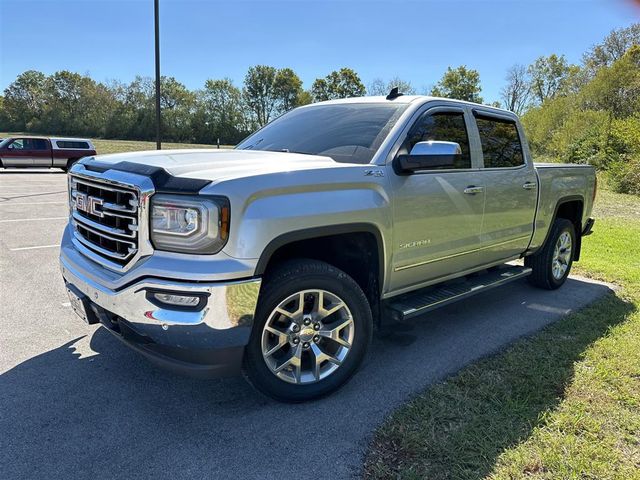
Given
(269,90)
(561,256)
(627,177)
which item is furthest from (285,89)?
(561,256)

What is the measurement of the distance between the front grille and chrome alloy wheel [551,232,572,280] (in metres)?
4.84

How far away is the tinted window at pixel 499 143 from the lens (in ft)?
14.1

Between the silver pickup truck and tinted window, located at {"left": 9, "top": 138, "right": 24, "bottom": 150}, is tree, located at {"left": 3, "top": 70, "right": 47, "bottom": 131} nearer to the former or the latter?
tinted window, located at {"left": 9, "top": 138, "right": 24, "bottom": 150}

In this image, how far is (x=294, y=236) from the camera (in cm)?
267

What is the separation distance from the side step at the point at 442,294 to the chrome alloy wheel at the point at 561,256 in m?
0.89

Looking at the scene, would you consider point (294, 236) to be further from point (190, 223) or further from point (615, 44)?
point (615, 44)

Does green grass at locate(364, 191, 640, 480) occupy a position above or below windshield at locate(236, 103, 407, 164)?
below

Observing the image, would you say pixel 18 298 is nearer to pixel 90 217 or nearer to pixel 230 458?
pixel 90 217

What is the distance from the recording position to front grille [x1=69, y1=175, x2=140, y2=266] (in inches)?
101

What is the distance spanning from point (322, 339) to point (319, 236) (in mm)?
705

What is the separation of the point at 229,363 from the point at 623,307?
450cm

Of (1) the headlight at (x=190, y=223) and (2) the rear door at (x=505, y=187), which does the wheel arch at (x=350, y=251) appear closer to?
(1) the headlight at (x=190, y=223)

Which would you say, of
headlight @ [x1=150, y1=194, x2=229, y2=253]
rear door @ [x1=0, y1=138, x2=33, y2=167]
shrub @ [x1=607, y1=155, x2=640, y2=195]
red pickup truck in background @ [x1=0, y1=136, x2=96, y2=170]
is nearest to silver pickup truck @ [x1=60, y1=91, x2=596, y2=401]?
headlight @ [x1=150, y1=194, x2=229, y2=253]

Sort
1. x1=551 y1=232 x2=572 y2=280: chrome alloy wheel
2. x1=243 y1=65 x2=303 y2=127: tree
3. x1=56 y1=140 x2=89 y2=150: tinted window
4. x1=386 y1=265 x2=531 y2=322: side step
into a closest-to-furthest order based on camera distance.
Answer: x1=386 y1=265 x2=531 y2=322: side step < x1=551 y1=232 x2=572 y2=280: chrome alloy wheel < x1=56 y1=140 x2=89 y2=150: tinted window < x1=243 y1=65 x2=303 y2=127: tree
